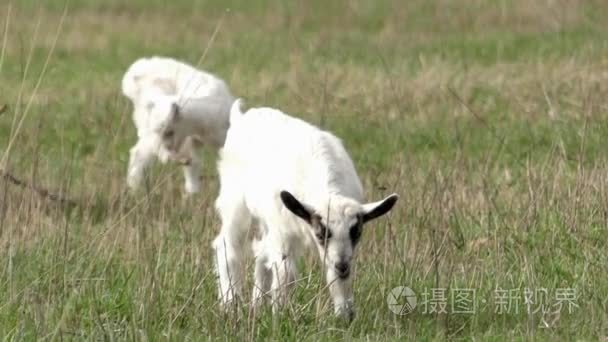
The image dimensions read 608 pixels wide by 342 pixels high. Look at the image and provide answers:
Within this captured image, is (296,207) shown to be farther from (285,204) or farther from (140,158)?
(140,158)

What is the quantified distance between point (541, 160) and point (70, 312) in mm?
5634

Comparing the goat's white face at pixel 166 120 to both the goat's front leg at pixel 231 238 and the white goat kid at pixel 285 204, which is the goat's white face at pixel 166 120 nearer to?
Answer: the white goat kid at pixel 285 204

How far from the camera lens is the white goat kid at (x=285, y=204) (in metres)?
6.21

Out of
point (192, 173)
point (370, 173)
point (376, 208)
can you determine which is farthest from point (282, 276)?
point (192, 173)

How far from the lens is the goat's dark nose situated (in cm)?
614

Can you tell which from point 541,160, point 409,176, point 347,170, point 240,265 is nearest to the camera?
point 347,170

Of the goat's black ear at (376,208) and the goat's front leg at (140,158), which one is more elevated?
the goat's black ear at (376,208)

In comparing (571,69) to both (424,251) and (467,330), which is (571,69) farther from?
(467,330)

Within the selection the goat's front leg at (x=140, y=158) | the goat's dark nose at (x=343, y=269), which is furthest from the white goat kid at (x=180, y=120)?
the goat's dark nose at (x=343, y=269)

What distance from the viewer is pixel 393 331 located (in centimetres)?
630

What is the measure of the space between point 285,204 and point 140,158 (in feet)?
18.3

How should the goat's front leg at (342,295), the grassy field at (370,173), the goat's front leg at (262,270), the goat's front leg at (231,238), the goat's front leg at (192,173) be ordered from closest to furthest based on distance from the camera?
the goat's front leg at (342,295) < the grassy field at (370,173) < the goat's front leg at (262,270) < the goat's front leg at (231,238) < the goat's front leg at (192,173)

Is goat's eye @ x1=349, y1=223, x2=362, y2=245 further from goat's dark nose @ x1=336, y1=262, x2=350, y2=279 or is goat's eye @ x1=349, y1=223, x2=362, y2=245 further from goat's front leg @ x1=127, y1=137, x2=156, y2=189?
goat's front leg @ x1=127, y1=137, x2=156, y2=189

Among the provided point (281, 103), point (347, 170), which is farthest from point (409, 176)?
point (281, 103)
